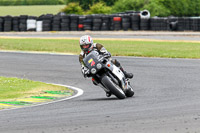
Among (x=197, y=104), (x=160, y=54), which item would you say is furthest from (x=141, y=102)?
(x=160, y=54)

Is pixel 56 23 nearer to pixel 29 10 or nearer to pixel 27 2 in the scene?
pixel 29 10

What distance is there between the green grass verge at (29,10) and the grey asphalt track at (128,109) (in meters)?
57.9

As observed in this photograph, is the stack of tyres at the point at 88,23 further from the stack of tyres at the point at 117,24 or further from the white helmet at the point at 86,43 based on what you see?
the white helmet at the point at 86,43

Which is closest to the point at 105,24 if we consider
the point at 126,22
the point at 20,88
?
the point at 126,22

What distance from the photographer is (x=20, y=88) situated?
13.1m

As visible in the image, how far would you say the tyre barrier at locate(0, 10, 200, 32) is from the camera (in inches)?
1463

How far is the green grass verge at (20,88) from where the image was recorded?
12.0 m

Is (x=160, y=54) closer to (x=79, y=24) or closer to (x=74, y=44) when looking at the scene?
(x=74, y=44)

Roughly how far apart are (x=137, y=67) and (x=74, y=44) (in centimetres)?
1295

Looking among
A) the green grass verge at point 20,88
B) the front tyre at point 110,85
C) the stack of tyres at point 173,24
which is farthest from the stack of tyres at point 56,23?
the front tyre at point 110,85

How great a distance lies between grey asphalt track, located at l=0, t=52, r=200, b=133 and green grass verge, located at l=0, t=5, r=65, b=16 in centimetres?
5790

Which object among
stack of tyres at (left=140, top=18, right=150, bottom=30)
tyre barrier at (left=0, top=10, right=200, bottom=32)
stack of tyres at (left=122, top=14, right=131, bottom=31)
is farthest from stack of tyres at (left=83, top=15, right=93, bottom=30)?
stack of tyres at (left=140, top=18, right=150, bottom=30)

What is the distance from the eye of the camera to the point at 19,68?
1900 cm

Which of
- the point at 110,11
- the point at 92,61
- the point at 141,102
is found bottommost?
the point at 110,11
